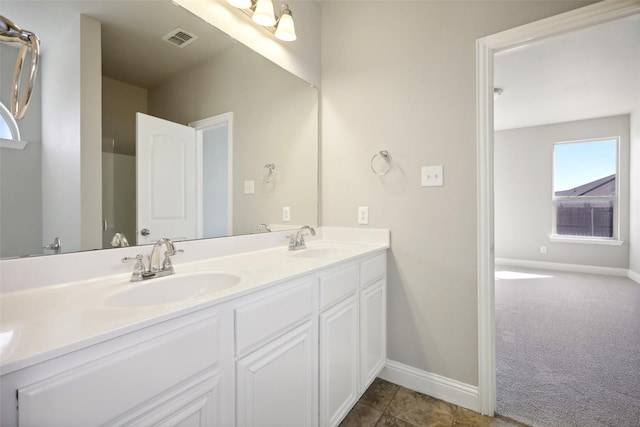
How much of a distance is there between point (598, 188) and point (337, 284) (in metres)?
5.58

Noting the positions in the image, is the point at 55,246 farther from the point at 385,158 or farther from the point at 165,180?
the point at 385,158

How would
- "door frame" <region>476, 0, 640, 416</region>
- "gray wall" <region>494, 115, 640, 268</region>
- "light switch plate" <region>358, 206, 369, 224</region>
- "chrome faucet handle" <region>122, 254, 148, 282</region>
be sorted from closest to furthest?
"chrome faucet handle" <region>122, 254, 148, 282</region> → "door frame" <region>476, 0, 640, 416</region> → "light switch plate" <region>358, 206, 369, 224</region> → "gray wall" <region>494, 115, 640, 268</region>

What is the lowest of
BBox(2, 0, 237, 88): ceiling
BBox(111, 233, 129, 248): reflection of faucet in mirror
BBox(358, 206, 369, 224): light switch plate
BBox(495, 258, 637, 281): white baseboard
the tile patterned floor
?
the tile patterned floor

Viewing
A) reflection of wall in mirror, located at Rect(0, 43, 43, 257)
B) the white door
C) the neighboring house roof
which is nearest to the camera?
reflection of wall in mirror, located at Rect(0, 43, 43, 257)

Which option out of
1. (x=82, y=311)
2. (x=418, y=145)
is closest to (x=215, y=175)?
(x=82, y=311)

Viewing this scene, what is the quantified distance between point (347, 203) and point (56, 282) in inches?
60.8

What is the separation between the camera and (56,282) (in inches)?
35.8

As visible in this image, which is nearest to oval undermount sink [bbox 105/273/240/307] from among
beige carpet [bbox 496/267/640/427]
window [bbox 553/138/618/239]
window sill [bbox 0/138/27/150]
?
window sill [bbox 0/138/27/150]

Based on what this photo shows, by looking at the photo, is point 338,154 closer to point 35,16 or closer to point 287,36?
point 287,36

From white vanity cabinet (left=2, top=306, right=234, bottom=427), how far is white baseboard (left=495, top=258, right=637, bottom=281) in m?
5.86

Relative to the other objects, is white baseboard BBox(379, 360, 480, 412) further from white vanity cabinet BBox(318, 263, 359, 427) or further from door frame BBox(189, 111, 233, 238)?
door frame BBox(189, 111, 233, 238)

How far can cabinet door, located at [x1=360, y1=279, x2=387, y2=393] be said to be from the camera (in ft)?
5.07

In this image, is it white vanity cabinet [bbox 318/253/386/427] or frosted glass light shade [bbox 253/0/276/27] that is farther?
frosted glass light shade [bbox 253/0/276/27]

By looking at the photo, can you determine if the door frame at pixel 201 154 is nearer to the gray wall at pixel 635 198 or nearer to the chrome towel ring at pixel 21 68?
the chrome towel ring at pixel 21 68
